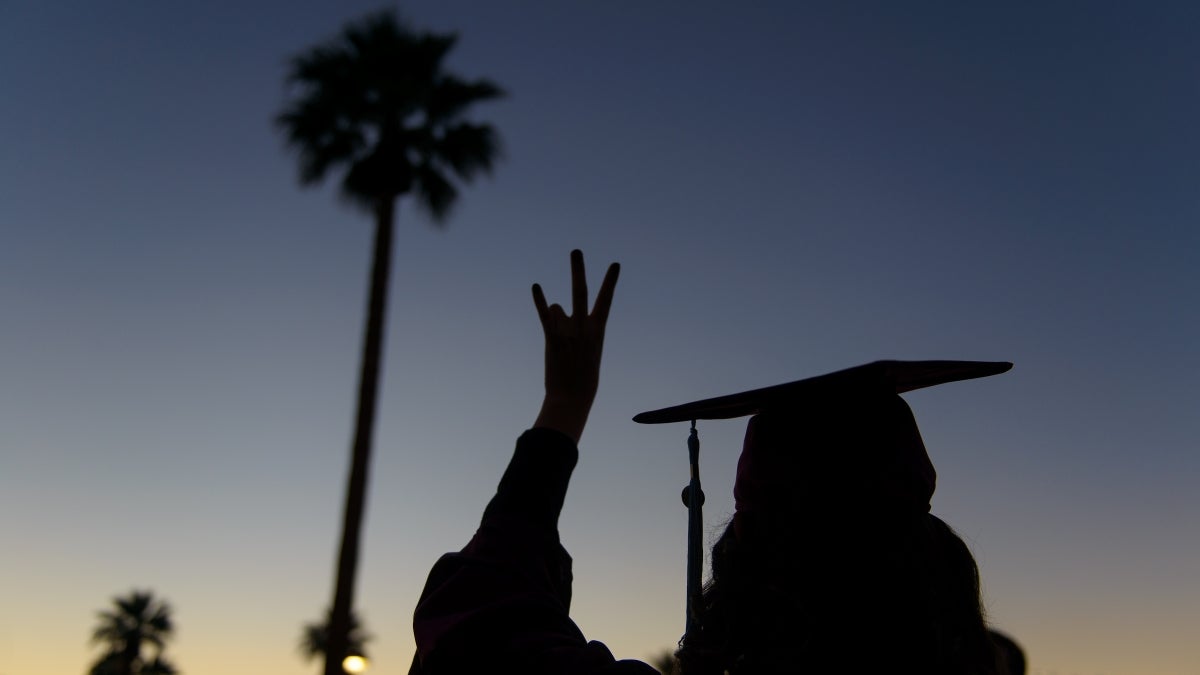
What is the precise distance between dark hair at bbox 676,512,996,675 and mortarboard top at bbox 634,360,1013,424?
1.55ft

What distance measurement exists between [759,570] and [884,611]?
241mm

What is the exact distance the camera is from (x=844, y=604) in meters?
1.64

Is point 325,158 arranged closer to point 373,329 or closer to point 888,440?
point 373,329

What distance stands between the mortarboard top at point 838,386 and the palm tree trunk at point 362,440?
33.4 ft

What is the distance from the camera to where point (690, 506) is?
2.55m

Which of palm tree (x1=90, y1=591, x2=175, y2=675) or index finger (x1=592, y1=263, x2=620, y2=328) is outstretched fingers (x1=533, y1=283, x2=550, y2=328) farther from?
palm tree (x1=90, y1=591, x2=175, y2=675)

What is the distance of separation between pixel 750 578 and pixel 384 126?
44.9ft

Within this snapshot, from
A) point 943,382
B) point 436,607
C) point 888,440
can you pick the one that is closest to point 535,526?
point 436,607

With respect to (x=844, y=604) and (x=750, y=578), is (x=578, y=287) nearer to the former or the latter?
(x=750, y=578)

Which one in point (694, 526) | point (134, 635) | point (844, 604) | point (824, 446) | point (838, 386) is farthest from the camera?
point (134, 635)

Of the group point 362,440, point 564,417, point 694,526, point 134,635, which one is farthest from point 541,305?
point 134,635

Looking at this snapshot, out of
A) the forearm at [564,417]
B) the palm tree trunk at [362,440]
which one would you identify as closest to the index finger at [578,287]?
the forearm at [564,417]

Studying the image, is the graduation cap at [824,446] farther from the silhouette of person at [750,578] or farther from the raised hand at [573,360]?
the raised hand at [573,360]

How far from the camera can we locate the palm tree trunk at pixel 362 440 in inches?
482
